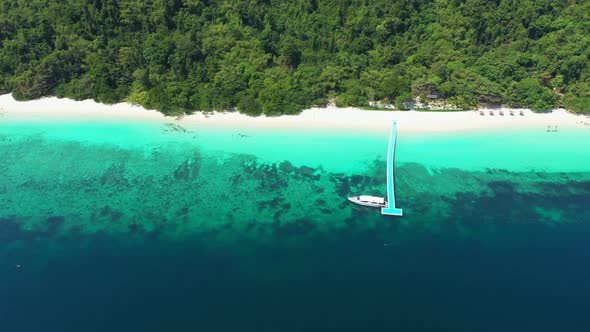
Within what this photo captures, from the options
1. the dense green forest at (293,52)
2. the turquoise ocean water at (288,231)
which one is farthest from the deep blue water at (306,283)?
the dense green forest at (293,52)

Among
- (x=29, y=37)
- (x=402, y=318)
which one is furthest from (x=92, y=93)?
(x=402, y=318)

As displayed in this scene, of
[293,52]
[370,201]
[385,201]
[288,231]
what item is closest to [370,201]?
[370,201]

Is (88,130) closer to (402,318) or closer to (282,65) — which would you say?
(282,65)

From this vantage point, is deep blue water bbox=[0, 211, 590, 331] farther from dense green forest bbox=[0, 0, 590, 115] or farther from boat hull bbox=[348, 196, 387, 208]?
dense green forest bbox=[0, 0, 590, 115]

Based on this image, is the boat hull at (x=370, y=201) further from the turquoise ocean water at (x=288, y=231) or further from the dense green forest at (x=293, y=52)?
the dense green forest at (x=293, y=52)

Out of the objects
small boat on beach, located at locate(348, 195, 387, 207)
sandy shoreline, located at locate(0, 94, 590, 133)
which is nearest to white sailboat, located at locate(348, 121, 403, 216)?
small boat on beach, located at locate(348, 195, 387, 207)
